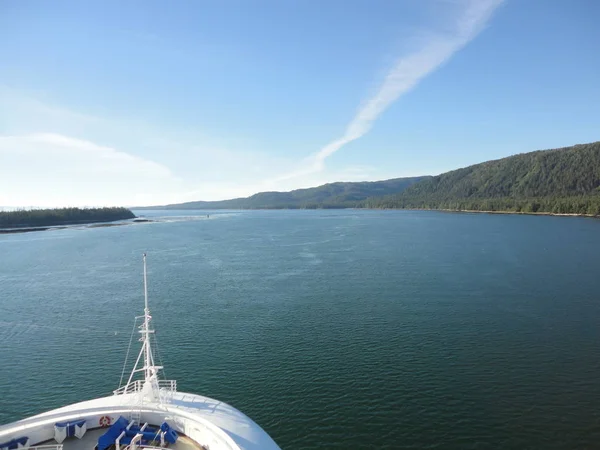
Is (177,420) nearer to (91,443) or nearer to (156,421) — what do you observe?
(156,421)

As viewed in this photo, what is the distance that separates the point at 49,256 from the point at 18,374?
78073mm

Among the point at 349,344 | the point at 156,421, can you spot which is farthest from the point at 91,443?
the point at 349,344

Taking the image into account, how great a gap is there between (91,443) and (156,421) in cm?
283

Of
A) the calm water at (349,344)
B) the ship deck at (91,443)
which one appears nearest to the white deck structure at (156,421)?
the ship deck at (91,443)

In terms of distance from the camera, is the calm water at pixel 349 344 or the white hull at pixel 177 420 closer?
the white hull at pixel 177 420

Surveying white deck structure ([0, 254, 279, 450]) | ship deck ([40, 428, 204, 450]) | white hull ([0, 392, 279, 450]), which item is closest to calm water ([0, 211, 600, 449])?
white hull ([0, 392, 279, 450])

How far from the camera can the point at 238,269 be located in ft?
252

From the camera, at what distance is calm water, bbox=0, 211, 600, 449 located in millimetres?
25594

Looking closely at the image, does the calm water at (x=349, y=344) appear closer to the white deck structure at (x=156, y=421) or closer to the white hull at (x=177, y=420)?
the white hull at (x=177, y=420)

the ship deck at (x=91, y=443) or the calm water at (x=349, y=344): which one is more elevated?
the ship deck at (x=91, y=443)

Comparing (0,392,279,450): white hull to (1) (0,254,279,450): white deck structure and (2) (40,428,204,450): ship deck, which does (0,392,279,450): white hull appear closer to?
(1) (0,254,279,450): white deck structure

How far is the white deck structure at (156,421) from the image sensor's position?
17.3m

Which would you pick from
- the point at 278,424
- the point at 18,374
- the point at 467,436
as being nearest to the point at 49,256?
the point at 18,374

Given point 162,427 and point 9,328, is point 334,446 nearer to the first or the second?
point 162,427
